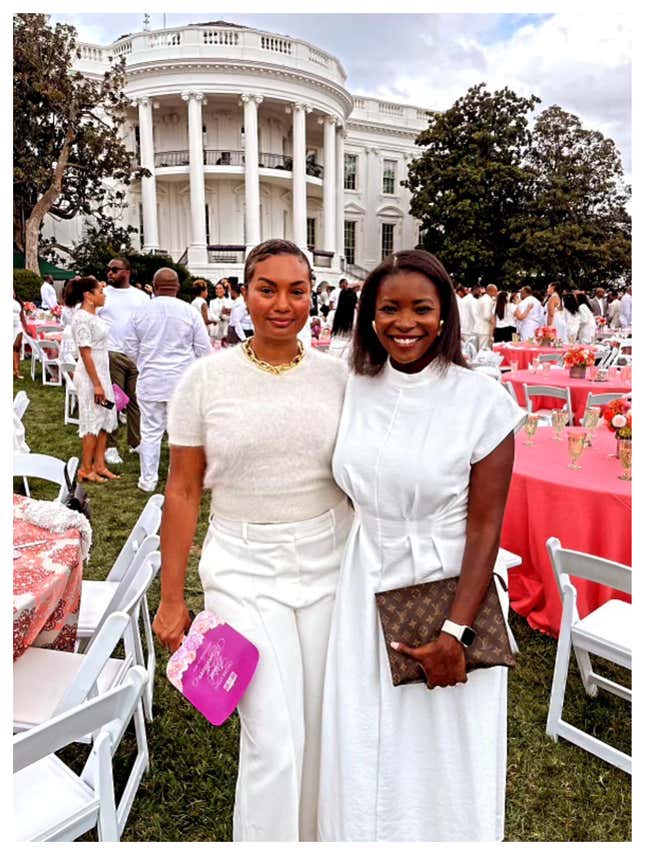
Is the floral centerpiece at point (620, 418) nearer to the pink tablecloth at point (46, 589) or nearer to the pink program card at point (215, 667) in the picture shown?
the pink program card at point (215, 667)

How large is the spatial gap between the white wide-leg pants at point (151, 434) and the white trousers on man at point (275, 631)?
4606 millimetres

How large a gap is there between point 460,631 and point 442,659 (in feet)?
0.31

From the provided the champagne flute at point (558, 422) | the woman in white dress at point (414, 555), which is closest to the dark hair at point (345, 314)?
the champagne flute at point (558, 422)

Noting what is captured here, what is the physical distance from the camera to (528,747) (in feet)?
9.57

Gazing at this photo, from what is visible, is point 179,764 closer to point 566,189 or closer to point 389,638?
point 389,638

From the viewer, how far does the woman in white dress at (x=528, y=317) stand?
14.1 m

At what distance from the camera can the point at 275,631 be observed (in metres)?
1.82

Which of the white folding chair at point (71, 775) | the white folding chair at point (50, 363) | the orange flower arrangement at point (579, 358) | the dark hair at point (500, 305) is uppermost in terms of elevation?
the dark hair at point (500, 305)

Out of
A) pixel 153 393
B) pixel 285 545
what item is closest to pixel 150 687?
pixel 285 545

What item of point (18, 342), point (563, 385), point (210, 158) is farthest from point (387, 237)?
point (563, 385)

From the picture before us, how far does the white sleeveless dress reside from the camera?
1777 mm

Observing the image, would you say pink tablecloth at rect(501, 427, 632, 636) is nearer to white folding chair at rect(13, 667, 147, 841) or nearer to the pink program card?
the pink program card

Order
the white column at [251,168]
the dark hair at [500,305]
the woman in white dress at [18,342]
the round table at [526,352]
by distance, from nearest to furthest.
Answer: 1. the round table at [526,352]
2. the woman in white dress at [18,342]
3. the dark hair at [500,305]
4. the white column at [251,168]

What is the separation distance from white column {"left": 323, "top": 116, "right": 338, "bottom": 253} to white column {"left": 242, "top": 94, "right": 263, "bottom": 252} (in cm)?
425
